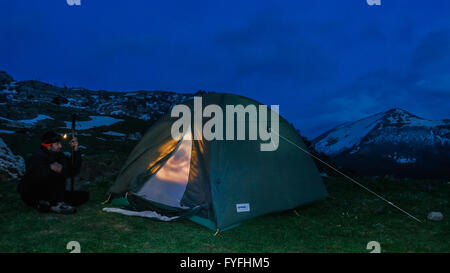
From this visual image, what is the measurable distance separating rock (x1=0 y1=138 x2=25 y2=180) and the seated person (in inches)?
257

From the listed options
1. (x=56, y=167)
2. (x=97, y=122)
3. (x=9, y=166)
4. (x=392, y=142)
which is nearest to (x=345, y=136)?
(x=392, y=142)

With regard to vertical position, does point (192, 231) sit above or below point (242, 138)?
below

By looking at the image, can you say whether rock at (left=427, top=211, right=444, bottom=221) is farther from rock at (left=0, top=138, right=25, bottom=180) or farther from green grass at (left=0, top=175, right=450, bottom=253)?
rock at (left=0, top=138, right=25, bottom=180)

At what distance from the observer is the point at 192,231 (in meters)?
6.45

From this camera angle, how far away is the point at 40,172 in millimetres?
6875

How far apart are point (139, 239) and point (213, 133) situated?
9.82 ft

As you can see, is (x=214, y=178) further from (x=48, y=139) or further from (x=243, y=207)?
(x=48, y=139)

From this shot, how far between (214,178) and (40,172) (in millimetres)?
4101

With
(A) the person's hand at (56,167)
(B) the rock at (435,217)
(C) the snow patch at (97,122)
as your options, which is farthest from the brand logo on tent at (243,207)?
(C) the snow patch at (97,122)

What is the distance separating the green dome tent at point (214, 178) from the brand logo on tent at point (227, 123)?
0.37 ft

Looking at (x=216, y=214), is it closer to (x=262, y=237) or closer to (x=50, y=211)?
(x=262, y=237)

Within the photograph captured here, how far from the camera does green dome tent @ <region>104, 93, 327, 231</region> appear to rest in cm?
692
